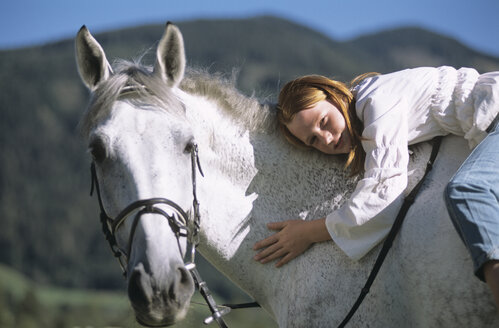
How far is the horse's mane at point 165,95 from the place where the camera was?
273 centimetres

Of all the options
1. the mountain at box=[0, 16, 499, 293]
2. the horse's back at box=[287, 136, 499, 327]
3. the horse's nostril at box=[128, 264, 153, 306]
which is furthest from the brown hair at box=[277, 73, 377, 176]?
the mountain at box=[0, 16, 499, 293]

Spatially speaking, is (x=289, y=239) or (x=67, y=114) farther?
(x=67, y=114)

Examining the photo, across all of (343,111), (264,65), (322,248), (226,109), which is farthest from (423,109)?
(264,65)

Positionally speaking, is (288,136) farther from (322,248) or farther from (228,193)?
(322,248)

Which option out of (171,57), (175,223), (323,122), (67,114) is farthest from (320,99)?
(67,114)

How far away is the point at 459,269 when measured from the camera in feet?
8.00

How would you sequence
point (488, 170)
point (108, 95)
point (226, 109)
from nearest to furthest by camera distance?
point (488, 170)
point (108, 95)
point (226, 109)

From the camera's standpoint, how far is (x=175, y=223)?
8.18ft

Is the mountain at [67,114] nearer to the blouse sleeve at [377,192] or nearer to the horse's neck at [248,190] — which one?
the horse's neck at [248,190]

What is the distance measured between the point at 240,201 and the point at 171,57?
1004 mm

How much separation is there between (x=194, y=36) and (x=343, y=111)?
154566mm

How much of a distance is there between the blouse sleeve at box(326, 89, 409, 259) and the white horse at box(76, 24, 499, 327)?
12cm

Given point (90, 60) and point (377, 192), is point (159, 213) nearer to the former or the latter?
point (90, 60)

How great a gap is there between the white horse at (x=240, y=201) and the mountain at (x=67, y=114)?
62174 mm
